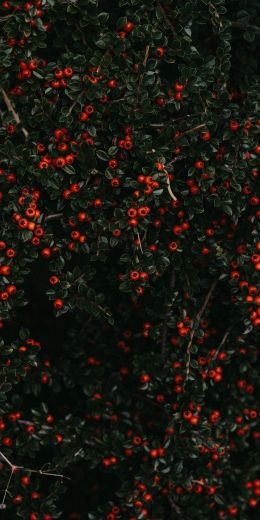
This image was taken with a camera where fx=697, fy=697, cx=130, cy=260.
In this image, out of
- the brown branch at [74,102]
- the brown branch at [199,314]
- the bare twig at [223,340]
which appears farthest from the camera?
the bare twig at [223,340]

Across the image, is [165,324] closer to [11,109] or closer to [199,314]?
[199,314]

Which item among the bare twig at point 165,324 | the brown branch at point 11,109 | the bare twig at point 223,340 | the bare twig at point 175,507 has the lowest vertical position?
the bare twig at point 175,507

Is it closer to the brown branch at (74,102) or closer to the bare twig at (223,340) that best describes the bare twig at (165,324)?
the bare twig at (223,340)

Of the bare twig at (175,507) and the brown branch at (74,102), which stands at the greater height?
the brown branch at (74,102)

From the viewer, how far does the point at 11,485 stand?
9.16 ft

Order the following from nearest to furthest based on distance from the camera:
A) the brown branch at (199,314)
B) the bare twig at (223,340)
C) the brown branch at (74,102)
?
the brown branch at (74,102) → the brown branch at (199,314) → the bare twig at (223,340)

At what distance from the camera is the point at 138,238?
2473 millimetres

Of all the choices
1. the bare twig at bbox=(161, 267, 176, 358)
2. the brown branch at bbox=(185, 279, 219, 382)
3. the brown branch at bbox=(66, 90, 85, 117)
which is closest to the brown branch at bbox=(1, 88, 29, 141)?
the brown branch at bbox=(66, 90, 85, 117)

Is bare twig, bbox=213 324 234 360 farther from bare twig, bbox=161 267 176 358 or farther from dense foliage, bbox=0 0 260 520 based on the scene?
bare twig, bbox=161 267 176 358

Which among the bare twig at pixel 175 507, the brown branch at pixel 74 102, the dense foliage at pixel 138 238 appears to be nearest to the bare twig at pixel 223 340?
the dense foliage at pixel 138 238

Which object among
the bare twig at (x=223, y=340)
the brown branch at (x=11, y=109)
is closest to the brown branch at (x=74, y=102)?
the brown branch at (x=11, y=109)

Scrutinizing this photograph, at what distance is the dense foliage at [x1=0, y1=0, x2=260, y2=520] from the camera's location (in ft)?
8.06

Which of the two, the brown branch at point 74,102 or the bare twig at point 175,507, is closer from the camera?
the brown branch at point 74,102

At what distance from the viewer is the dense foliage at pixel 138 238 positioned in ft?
8.06
